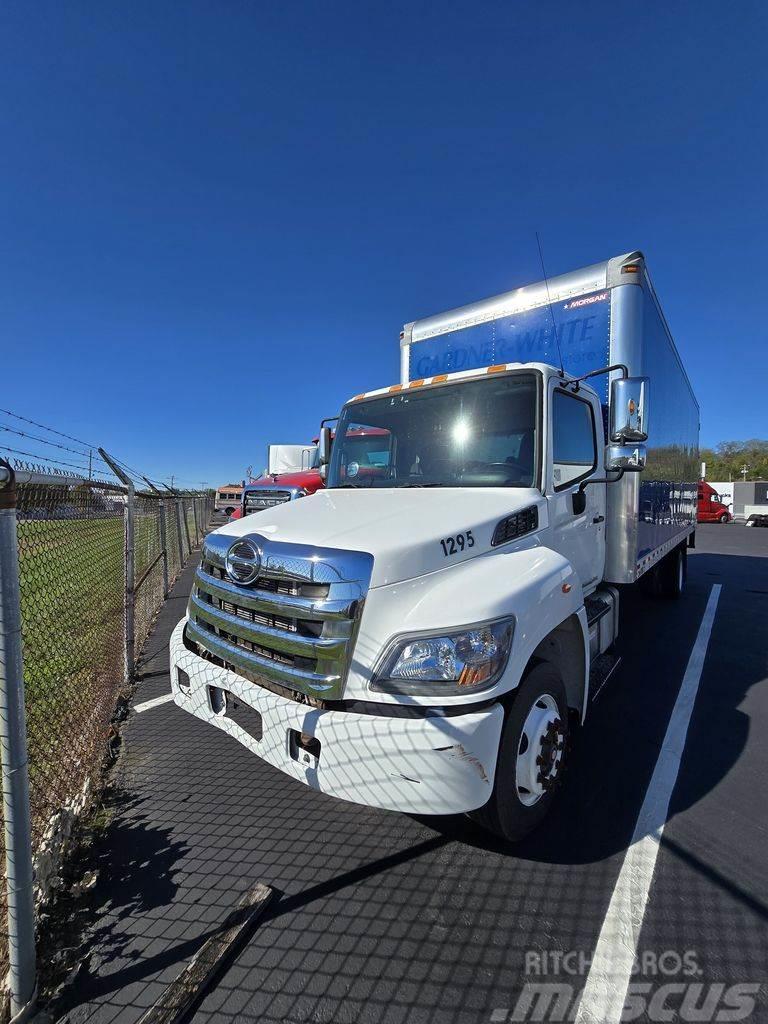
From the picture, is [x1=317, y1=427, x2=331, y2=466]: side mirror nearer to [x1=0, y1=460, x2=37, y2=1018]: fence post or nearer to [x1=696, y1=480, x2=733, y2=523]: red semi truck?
[x1=0, y1=460, x2=37, y2=1018]: fence post

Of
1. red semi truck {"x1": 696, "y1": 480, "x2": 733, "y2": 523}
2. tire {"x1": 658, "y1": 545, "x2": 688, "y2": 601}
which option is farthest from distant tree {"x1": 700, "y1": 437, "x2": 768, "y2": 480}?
tire {"x1": 658, "y1": 545, "x2": 688, "y2": 601}

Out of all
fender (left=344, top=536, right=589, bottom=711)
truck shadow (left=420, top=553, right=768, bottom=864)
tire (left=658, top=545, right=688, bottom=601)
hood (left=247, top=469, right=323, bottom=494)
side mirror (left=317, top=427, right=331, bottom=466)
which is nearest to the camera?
fender (left=344, top=536, right=589, bottom=711)

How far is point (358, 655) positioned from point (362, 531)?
61 cm

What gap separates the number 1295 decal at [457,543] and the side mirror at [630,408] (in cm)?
161

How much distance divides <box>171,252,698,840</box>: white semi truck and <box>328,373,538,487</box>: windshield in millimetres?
13

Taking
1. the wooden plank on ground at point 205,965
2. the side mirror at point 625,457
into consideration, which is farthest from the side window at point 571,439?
the wooden plank on ground at point 205,965

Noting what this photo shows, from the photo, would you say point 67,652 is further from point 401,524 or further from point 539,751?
point 539,751

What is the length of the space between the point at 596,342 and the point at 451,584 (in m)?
2.88

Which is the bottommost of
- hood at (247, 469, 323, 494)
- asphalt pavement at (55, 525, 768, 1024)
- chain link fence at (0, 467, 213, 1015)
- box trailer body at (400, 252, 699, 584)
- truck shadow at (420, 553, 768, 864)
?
asphalt pavement at (55, 525, 768, 1024)

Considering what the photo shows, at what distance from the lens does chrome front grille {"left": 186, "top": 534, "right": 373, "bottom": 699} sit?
81.6 inches

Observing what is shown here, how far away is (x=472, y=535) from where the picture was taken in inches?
97.4

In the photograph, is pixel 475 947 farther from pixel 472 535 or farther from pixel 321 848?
pixel 472 535

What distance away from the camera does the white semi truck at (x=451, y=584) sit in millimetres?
1951

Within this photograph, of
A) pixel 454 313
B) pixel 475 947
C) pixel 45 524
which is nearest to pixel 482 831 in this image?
pixel 475 947
